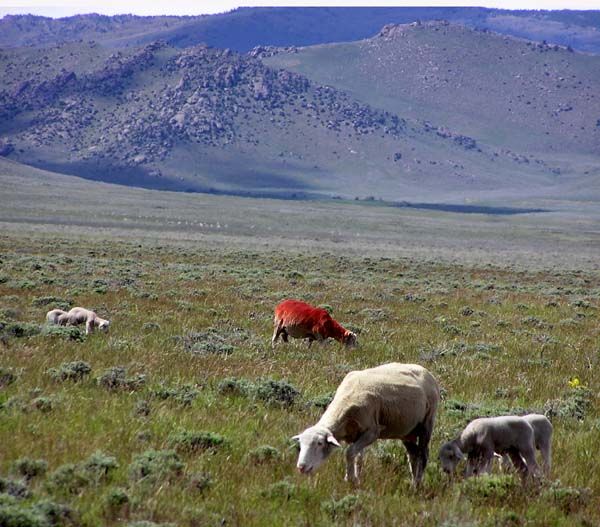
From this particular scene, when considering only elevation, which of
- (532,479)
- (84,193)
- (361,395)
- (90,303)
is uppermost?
(361,395)

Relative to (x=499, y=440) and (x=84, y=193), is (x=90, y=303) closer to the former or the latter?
(x=499, y=440)

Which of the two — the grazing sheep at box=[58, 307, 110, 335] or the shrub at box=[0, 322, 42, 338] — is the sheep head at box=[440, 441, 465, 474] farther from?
the grazing sheep at box=[58, 307, 110, 335]

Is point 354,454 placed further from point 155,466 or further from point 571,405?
point 571,405

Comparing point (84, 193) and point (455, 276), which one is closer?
point (455, 276)

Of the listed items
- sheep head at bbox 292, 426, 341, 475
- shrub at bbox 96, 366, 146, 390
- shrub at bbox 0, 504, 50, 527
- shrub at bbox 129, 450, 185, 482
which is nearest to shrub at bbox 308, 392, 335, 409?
shrub at bbox 96, 366, 146, 390

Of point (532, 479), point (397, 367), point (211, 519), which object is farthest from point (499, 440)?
point (211, 519)

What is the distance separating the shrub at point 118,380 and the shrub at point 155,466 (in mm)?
2965

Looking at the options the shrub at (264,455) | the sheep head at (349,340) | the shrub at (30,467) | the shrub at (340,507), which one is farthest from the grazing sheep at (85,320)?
the shrub at (340,507)

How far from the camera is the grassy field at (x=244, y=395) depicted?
6.86 m

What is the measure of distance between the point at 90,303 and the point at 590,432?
13431 mm

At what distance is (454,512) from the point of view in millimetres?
7035

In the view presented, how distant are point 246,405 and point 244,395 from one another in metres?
0.55

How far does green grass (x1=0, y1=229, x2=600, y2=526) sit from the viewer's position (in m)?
6.88

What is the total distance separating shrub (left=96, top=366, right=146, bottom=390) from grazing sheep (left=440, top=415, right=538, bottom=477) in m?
4.16
